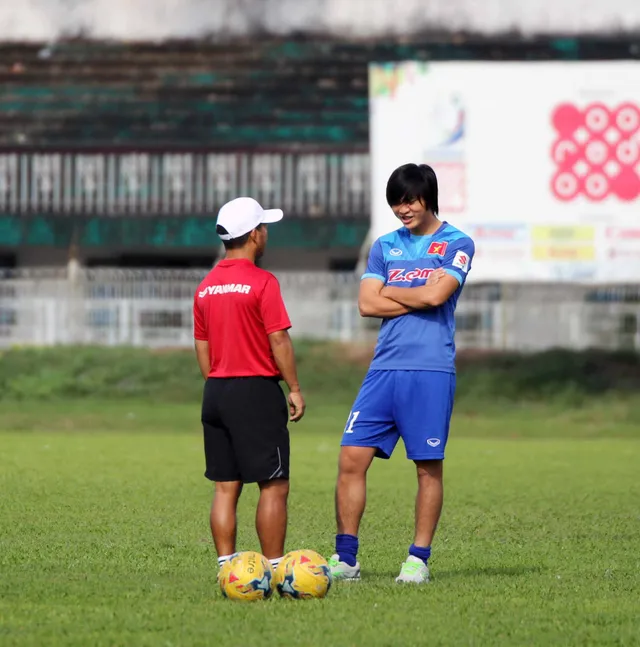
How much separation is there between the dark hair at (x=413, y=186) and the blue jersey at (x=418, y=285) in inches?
9.6

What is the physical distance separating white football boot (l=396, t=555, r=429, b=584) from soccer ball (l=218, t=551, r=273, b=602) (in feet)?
2.79

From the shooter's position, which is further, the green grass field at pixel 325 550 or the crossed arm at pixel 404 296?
the crossed arm at pixel 404 296

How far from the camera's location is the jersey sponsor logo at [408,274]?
27.6 ft

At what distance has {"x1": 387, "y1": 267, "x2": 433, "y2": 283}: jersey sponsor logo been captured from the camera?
8.41m

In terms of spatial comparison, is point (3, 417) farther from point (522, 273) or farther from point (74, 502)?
point (74, 502)

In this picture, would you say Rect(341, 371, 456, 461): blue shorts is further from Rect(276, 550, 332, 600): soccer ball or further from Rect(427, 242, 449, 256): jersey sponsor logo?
Rect(276, 550, 332, 600): soccer ball

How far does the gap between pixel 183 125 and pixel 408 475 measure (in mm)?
17894

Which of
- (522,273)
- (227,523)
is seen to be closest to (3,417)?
(522,273)

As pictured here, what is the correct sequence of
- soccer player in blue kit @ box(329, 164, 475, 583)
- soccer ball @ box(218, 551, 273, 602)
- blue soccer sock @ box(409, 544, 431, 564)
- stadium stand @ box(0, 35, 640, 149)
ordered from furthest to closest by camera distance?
stadium stand @ box(0, 35, 640, 149), soccer player in blue kit @ box(329, 164, 475, 583), blue soccer sock @ box(409, 544, 431, 564), soccer ball @ box(218, 551, 273, 602)

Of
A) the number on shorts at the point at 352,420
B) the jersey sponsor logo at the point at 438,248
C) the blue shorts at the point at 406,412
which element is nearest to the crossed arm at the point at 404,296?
the jersey sponsor logo at the point at 438,248

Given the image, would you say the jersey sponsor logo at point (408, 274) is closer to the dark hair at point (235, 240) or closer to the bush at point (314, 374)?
the dark hair at point (235, 240)

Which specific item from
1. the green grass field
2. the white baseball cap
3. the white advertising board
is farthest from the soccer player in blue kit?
the white advertising board

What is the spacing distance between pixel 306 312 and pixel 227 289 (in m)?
21.3

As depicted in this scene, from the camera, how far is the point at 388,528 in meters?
11.0
